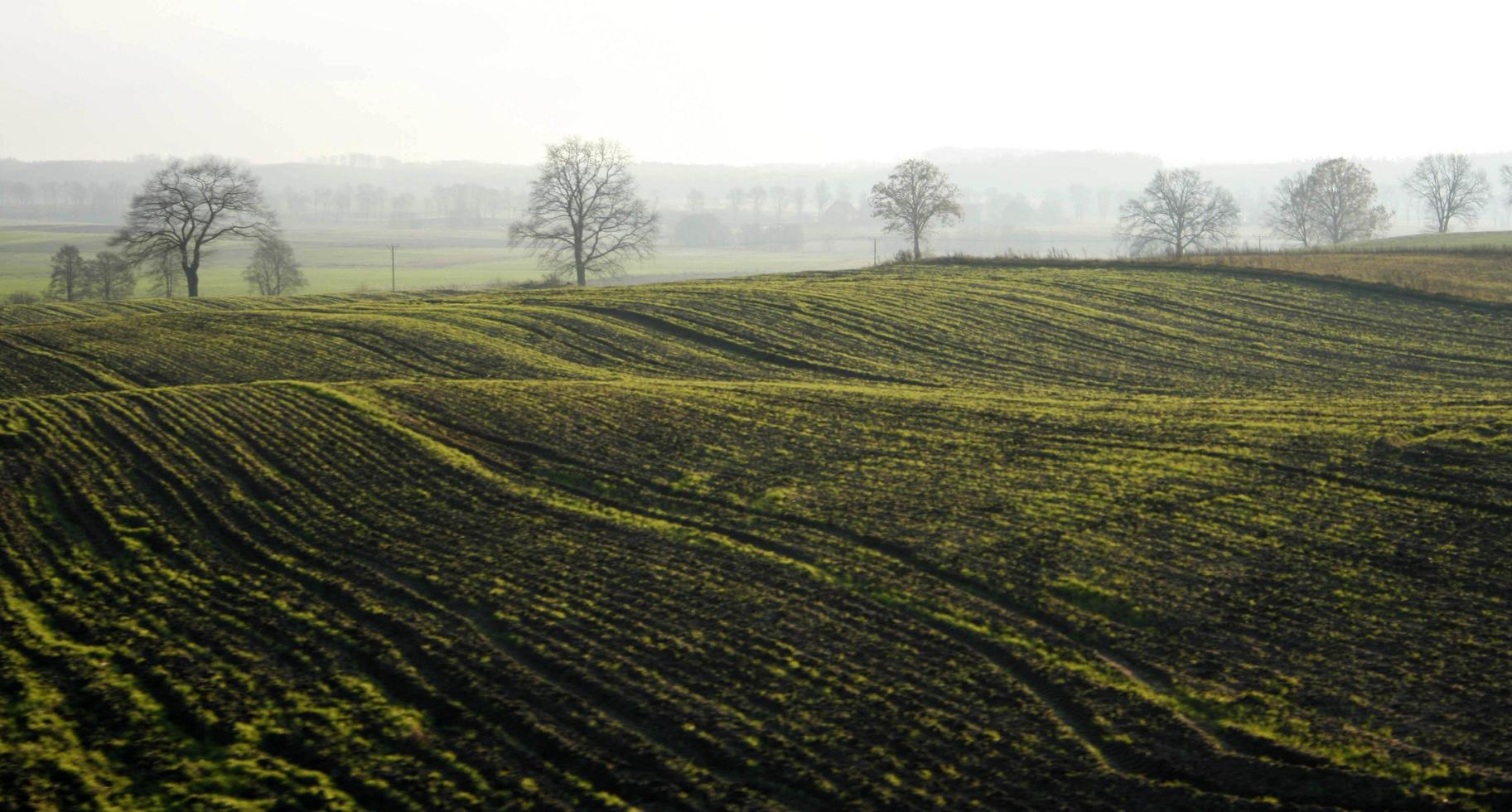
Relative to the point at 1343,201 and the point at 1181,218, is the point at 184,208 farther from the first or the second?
the point at 1343,201

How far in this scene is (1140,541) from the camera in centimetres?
1744

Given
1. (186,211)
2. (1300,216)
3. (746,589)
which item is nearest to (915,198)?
(1300,216)

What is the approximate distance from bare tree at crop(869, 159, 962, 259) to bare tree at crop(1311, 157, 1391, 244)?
106 ft

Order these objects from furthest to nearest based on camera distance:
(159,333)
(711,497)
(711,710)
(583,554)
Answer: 1. (159,333)
2. (711,497)
3. (583,554)
4. (711,710)

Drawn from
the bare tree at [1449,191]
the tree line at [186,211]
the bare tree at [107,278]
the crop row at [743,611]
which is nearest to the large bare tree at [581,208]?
the tree line at [186,211]

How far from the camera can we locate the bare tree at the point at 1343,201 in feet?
289

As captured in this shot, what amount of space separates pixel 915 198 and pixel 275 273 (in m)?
47.0

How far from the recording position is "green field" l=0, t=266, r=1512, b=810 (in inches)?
449

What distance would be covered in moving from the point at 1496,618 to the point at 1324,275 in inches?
1386

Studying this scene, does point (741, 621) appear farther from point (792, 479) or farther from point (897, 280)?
point (897, 280)

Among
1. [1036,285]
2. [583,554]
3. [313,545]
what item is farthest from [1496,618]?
[1036,285]

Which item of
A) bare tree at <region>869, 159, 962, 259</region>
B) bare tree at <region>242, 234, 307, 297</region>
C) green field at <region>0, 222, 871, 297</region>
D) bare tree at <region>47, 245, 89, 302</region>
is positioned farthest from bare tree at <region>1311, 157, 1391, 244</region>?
bare tree at <region>47, 245, 89, 302</region>

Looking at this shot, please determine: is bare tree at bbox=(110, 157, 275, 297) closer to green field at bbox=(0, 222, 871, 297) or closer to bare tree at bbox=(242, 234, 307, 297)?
bare tree at bbox=(242, 234, 307, 297)

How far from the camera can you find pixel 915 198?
251ft
